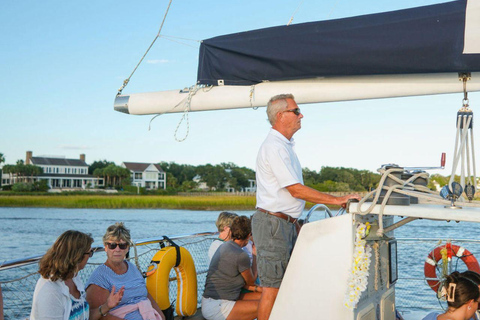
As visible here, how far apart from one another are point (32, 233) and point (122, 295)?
1109 inches

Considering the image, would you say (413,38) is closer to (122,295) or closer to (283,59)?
(283,59)

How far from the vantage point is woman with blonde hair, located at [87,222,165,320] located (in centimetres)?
341

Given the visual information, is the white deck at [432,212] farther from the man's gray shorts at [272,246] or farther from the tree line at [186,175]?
the tree line at [186,175]

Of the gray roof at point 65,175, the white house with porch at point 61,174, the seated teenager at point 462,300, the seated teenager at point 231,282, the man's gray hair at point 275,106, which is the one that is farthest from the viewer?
the white house with porch at point 61,174

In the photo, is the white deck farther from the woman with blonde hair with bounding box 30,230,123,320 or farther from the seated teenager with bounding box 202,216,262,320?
the seated teenager with bounding box 202,216,262,320

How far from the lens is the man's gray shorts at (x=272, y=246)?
3.00 meters

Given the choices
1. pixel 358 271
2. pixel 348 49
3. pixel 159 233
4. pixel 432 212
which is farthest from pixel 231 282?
pixel 159 233

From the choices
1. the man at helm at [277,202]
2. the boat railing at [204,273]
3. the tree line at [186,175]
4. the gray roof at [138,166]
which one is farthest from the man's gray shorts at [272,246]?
the gray roof at [138,166]

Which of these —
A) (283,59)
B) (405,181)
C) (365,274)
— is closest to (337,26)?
(283,59)

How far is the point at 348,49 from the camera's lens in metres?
3.24

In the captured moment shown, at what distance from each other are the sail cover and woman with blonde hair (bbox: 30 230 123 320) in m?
1.52

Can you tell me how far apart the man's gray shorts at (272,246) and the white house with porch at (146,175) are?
10361cm

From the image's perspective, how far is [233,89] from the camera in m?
3.73

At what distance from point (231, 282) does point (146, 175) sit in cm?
10414
